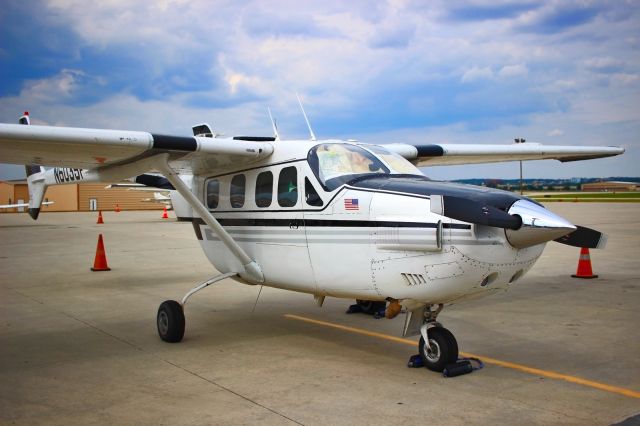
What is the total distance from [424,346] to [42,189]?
7390mm

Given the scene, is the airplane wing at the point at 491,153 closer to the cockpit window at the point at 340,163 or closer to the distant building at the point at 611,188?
the cockpit window at the point at 340,163

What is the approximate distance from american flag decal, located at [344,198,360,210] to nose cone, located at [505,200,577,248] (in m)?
1.51

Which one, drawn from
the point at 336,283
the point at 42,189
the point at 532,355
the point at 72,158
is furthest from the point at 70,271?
the point at 532,355

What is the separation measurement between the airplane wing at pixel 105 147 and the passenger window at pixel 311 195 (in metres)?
0.84

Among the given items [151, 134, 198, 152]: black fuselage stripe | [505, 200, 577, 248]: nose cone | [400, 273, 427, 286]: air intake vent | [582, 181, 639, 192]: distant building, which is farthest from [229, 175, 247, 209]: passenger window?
[582, 181, 639, 192]: distant building

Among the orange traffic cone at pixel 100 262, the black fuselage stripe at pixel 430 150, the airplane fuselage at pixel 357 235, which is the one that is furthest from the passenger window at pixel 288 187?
the orange traffic cone at pixel 100 262

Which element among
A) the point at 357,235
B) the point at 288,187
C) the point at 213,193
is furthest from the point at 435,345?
the point at 213,193

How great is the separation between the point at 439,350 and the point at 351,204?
1614mm

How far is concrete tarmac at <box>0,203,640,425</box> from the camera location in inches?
190

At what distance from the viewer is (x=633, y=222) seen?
25.3 m

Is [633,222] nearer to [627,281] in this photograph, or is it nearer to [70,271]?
[627,281]

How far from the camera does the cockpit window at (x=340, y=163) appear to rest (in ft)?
20.9

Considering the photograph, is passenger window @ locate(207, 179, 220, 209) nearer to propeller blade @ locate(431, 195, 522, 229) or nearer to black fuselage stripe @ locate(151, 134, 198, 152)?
black fuselage stripe @ locate(151, 134, 198, 152)

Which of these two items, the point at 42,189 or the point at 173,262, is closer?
the point at 42,189
